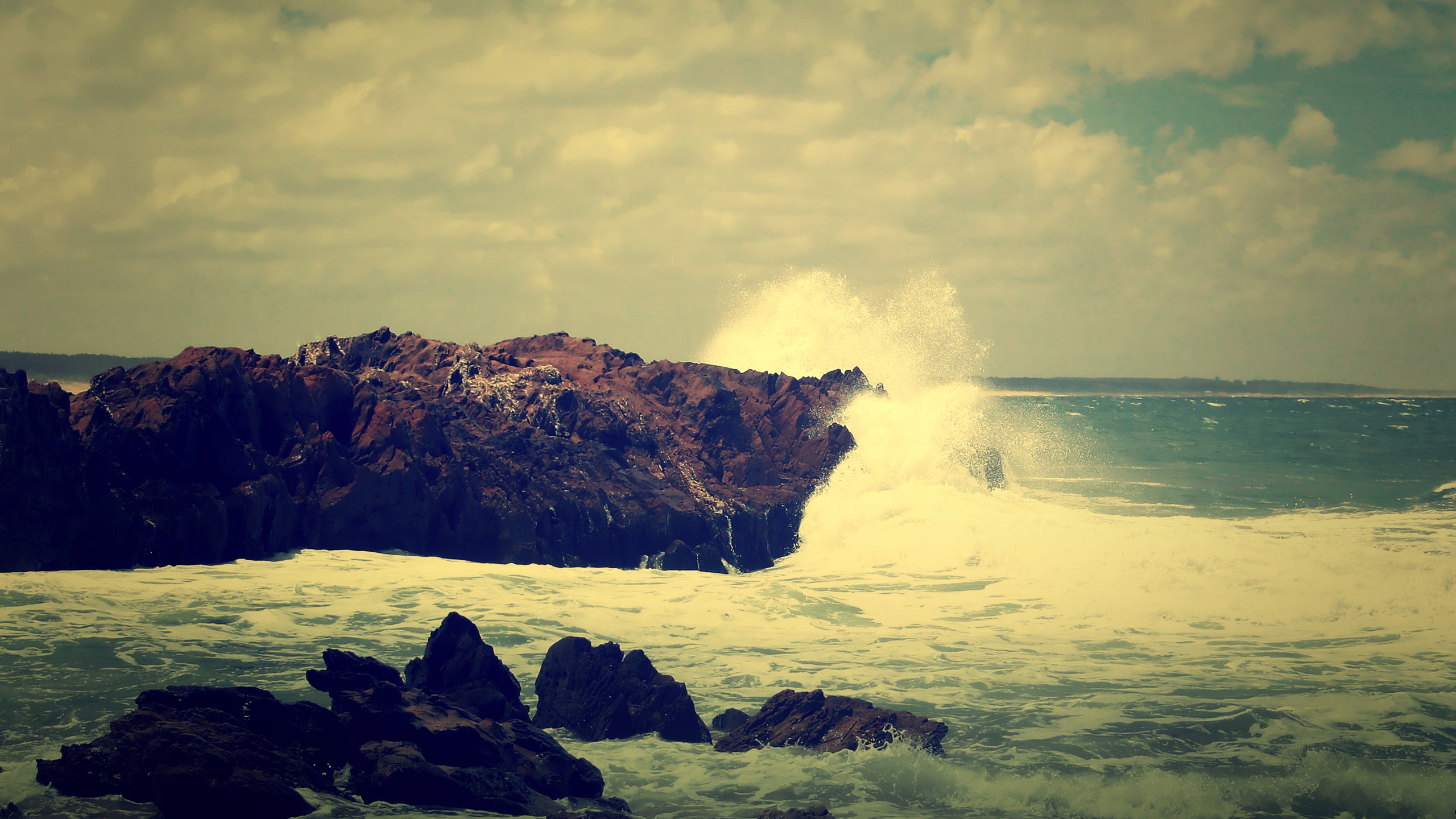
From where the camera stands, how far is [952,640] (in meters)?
16.1

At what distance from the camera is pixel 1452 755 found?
1116cm

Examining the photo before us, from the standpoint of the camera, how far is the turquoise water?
1225 inches

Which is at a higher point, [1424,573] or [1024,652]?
[1424,573]

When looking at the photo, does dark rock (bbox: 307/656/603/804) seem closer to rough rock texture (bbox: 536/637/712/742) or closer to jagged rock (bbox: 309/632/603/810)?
jagged rock (bbox: 309/632/603/810)

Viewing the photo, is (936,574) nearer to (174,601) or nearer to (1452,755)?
(1452,755)

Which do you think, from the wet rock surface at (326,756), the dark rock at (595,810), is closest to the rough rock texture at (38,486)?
the wet rock surface at (326,756)

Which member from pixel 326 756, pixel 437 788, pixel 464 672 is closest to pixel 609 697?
pixel 464 672

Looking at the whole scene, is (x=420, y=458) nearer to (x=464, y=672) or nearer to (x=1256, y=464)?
(x=464, y=672)

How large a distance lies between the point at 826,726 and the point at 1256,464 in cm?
3601

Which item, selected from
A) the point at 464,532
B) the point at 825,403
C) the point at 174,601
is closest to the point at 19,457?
the point at 174,601

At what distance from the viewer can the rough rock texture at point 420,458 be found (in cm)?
1788

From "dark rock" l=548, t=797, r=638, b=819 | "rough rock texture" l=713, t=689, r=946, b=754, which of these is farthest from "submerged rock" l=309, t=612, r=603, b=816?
"rough rock texture" l=713, t=689, r=946, b=754

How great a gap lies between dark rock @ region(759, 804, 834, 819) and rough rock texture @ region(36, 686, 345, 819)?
385cm

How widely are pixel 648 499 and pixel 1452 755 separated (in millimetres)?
15369
